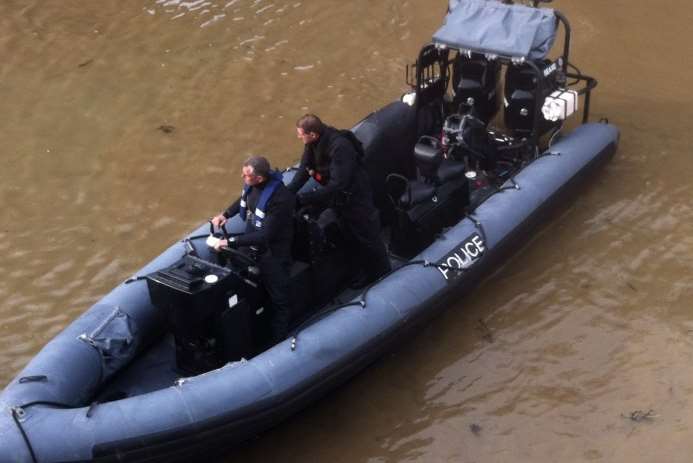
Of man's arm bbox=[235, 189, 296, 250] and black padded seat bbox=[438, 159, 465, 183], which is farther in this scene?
black padded seat bbox=[438, 159, 465, 183]

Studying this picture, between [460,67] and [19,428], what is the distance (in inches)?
184

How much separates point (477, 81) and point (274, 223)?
2.95 metres

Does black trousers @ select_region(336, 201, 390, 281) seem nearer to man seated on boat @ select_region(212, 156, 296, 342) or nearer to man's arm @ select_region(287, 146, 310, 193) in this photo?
man's arm @ select_region(287, 146, 310, 193)

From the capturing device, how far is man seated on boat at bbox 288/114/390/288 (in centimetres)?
545

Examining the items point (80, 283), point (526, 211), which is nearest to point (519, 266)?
point (526, 211)

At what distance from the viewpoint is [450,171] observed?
6.56m

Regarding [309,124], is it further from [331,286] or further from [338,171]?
[331,286]

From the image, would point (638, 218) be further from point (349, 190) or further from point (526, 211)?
point (349, 190)

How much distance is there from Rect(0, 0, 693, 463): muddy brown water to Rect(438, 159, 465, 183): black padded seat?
2.66ft

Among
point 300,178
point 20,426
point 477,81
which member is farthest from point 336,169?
point 477,81

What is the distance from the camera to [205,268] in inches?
203

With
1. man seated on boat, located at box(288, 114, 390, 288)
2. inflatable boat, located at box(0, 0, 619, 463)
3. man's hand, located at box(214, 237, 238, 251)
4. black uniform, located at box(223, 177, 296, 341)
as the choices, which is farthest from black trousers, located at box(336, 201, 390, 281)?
man's hand, located at box(214, 237, 238, 251)

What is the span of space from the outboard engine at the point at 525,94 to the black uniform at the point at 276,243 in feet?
8.95

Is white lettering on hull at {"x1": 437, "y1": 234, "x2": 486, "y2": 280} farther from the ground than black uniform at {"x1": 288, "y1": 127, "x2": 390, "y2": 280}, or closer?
closer
